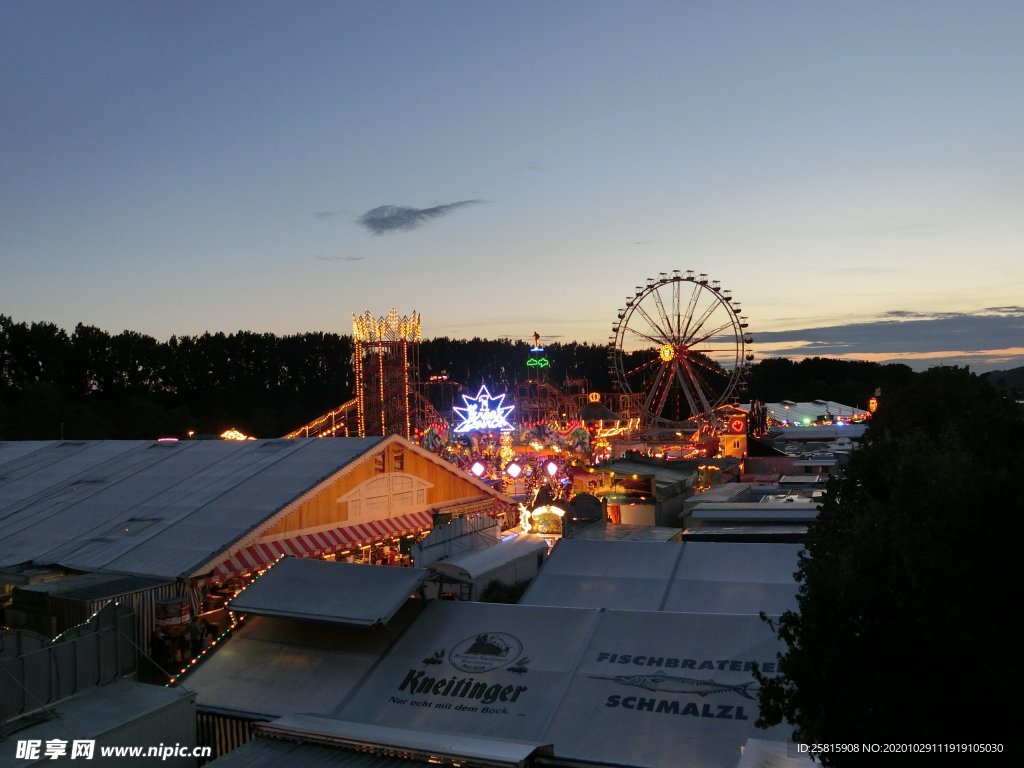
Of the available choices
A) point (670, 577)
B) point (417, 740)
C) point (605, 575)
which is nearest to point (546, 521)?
point (605, 575)

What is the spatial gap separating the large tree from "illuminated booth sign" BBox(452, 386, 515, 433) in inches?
1556

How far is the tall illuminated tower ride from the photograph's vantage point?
41.4 meters

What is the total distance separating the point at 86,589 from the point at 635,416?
4532 cm

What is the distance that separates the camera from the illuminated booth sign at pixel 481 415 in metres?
46.0

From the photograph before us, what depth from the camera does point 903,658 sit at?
17.0 ft

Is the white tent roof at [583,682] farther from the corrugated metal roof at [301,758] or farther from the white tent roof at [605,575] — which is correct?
the white tent roof at [605,575]

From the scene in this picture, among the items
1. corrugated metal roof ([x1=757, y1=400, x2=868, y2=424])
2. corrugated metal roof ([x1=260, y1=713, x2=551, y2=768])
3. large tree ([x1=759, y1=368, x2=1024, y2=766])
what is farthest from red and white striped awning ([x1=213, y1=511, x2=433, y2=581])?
corrugated metal roof ([x1=757, y1=400, x2=868, y2=424])

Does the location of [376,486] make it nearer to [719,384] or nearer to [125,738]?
[125,738]

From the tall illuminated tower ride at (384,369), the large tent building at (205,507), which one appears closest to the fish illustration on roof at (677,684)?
the large tent building at (205,507)

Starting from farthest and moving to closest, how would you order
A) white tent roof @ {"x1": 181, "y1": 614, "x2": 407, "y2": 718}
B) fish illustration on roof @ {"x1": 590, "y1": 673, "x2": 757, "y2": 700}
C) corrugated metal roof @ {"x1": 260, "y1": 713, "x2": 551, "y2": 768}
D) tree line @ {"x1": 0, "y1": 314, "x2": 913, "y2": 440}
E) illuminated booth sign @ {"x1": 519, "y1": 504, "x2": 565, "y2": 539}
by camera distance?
tree line @ {"x1": 0, "y1": 314, "x2": 913, "y2": 440}
illuminated booth sign @ {"x1": 519, "y1": 504, "x2": 565, "y2": 539}
white tent roof @ {"x1": 181, "y1": 614, "x2": 407, "y2": 718}
fish illustration on roof @ {"x1": 590, "y1": 673, "x2": 757, "y2": 700}
corrugated metal roof @ {"x1": 260, "y1": 713, "x2": 551, "y2": 768}

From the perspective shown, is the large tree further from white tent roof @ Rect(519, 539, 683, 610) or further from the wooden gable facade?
the wooden gable facade

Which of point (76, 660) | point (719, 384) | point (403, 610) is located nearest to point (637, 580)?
point (403, 610)

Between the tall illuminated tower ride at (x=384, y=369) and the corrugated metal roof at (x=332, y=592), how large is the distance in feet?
103

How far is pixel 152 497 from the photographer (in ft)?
53.7
